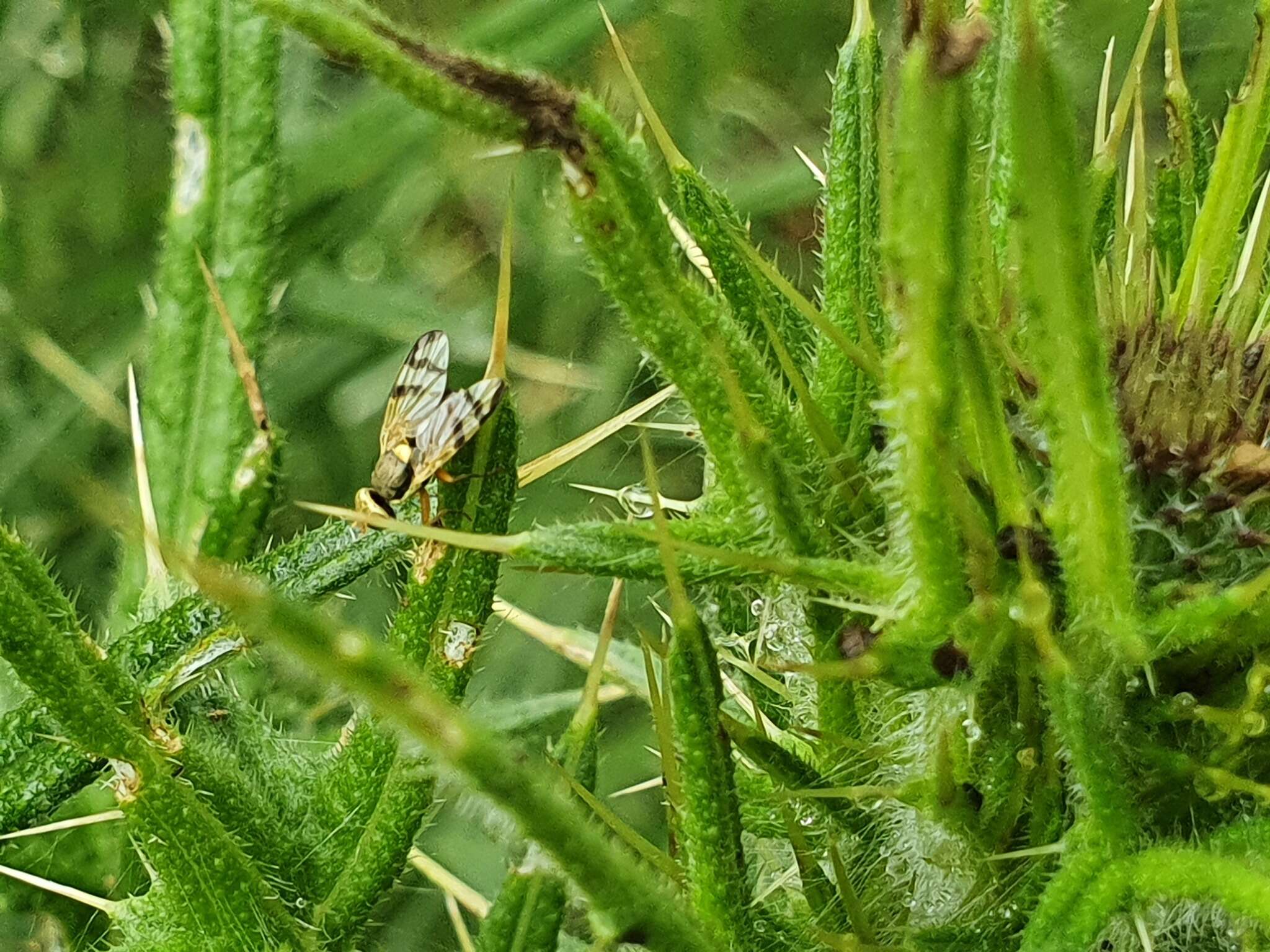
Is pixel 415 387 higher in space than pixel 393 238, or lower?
lower

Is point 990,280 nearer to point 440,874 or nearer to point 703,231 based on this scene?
point 703,231

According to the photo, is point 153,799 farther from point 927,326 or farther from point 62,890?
point 927,326

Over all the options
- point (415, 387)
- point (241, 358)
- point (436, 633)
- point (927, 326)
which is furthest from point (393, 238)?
point (927, 326)

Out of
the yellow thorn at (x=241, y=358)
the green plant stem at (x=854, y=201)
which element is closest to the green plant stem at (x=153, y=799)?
the yellow thorn at (x=241, y=358)

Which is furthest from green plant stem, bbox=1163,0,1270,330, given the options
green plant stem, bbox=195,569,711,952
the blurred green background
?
the blurred green background

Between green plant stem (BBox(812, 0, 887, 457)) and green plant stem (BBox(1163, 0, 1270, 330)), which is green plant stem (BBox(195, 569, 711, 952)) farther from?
green plant stem (BBox(1163, 0, 1270, 330))

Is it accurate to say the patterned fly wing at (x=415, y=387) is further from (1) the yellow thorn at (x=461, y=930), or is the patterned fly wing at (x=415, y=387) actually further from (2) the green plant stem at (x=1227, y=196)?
(2) the green plant stem at (x=1227, y=196)

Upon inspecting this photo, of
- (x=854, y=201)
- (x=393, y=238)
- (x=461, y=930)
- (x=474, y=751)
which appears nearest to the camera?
(x=474, y=751)
